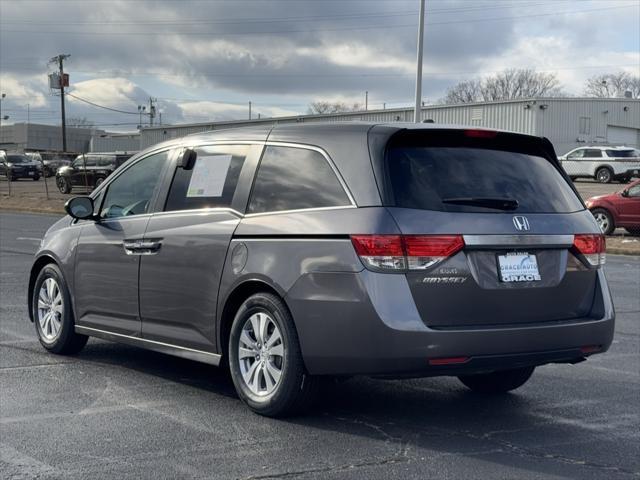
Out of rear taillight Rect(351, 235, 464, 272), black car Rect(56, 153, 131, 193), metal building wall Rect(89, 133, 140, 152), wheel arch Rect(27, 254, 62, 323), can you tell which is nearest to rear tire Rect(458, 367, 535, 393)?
rear taillight Rect(351, 235, 464, 272)

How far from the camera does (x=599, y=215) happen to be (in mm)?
24109

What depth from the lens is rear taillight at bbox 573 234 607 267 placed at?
5.78 m

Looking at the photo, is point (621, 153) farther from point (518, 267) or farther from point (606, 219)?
point (518, 267)

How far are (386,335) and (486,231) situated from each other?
823mm

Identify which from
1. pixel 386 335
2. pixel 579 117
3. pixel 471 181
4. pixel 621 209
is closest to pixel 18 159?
pixel 579 117

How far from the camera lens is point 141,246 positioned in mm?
6727

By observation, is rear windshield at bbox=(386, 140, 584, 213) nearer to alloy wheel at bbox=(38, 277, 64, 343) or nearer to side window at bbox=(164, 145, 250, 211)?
side window at bbox=(164, 145, 250, 211)

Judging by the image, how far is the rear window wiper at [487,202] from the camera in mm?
5449

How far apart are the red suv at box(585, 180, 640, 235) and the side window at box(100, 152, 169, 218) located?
18.1 m

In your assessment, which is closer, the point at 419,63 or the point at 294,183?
the point at 294,183

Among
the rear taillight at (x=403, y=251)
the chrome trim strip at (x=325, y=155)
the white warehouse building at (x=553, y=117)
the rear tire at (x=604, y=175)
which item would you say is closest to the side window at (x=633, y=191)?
the chrome trim strip at (x=325, y=155)

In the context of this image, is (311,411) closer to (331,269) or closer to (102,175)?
(331,269)

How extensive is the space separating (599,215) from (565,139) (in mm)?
33699

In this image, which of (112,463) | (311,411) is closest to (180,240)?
(311,411)
